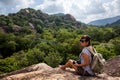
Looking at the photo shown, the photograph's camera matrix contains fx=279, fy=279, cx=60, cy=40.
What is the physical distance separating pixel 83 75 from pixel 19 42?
10528 cm

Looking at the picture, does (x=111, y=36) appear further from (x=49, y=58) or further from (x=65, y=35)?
(x=49, y=58)

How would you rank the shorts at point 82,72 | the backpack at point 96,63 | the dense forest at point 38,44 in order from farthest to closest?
the dense forest at point 38,44 < the shorts at point 82,72 < the backpack at point 96,63

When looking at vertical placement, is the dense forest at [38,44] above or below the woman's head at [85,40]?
below

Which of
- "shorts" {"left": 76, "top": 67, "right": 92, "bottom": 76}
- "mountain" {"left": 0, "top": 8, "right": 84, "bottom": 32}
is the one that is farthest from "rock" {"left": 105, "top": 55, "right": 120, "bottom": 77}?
"mountain" {"left": 0, "top": 8, "right": 84, "bottom": 32}

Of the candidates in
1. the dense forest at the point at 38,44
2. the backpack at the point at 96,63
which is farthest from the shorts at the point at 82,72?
the dense forest at the point at 38,44

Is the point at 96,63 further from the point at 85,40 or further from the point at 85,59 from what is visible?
the point at 85,40

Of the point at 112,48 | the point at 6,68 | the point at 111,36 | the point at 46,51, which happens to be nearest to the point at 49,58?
the point at 6,68

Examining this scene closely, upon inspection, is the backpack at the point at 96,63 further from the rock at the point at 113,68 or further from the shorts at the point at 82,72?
the rock at the point at 113,68

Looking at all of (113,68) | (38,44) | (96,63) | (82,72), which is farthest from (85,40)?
(38,44)

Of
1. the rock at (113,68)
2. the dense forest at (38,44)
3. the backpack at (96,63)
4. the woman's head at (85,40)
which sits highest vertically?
the woman's head at (85,40)

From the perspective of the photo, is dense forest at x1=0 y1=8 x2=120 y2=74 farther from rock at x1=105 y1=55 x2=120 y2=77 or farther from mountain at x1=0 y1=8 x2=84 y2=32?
rock at x1=105 y1=55 x2=120 y2=77

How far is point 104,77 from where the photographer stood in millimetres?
10117

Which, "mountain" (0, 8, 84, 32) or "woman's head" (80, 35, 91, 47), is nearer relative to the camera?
"woman's head" (80, 35, 91, 47)

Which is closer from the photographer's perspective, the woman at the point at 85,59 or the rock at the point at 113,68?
the woman at the point at 85,59
